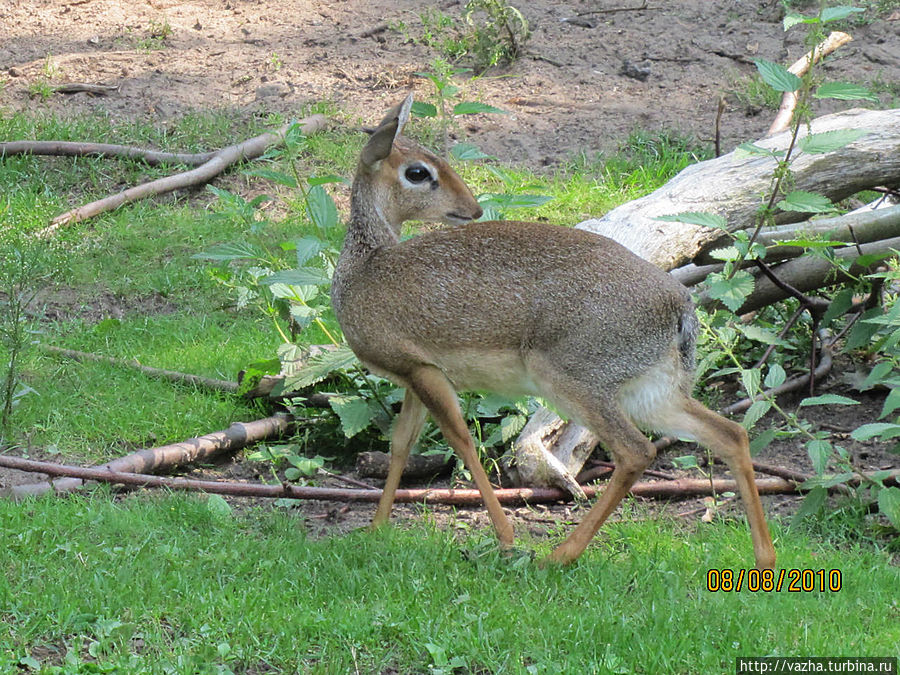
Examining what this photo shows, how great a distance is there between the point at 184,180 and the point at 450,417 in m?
4.71

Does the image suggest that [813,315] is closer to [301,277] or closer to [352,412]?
[352,412]

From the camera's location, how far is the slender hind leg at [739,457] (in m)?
4.03

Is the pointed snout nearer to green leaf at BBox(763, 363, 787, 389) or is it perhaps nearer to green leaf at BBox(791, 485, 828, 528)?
green leaf at BBox(763, 363, 787, 389)

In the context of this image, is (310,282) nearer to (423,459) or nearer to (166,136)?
(423,459)

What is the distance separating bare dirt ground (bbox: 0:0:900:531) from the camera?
360 inches

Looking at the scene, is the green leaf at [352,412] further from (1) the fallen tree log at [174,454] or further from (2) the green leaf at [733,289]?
(2) the green leaf at [733,289]

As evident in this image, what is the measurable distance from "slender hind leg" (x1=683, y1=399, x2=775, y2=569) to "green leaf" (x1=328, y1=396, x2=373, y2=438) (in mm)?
1744

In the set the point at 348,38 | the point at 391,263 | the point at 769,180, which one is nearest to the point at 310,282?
the point at 391,263

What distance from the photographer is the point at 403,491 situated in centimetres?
491

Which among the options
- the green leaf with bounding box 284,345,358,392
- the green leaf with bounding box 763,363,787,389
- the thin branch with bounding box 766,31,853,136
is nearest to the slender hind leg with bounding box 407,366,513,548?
the green leaf with bounding box 284,345,358,392

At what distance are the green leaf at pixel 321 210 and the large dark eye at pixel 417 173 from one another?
0.48 meters

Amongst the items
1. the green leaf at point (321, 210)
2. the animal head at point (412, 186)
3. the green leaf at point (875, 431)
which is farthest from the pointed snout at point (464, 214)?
the green leaf at point (875, 431)

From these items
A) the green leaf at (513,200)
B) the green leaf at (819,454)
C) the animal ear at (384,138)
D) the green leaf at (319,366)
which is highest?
the animal ear at (384,138)

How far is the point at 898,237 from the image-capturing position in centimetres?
563
